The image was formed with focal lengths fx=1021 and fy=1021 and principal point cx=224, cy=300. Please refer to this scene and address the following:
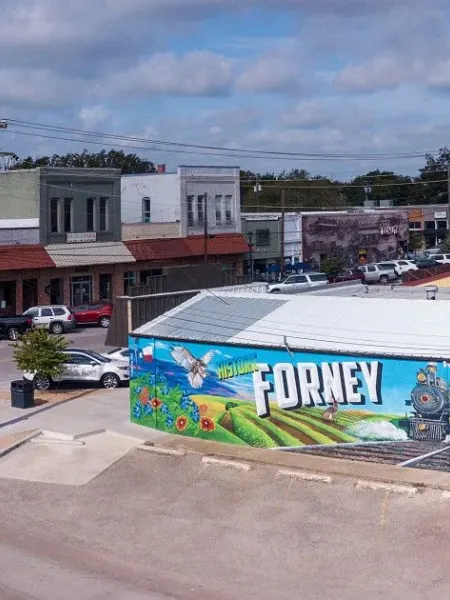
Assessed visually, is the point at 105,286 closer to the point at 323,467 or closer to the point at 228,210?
the point at 228,210

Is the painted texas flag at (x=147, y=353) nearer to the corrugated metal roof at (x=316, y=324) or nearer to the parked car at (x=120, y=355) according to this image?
the corrugated metal roof at (x=316, y=324)

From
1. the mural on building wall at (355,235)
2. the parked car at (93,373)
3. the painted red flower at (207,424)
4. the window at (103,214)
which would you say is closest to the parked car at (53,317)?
the window at (103,214)

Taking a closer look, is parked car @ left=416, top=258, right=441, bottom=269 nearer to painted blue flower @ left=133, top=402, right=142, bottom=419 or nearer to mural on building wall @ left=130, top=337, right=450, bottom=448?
painted blue flower @ left=133, top=402, right=142, bottom=419

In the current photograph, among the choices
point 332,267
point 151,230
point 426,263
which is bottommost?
point 332,267

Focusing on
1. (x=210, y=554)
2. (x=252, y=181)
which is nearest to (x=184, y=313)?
(x=210, y=554)

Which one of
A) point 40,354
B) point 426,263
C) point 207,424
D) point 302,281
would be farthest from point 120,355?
point 426,263

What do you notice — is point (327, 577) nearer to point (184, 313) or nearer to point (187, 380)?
point (187, 380)
